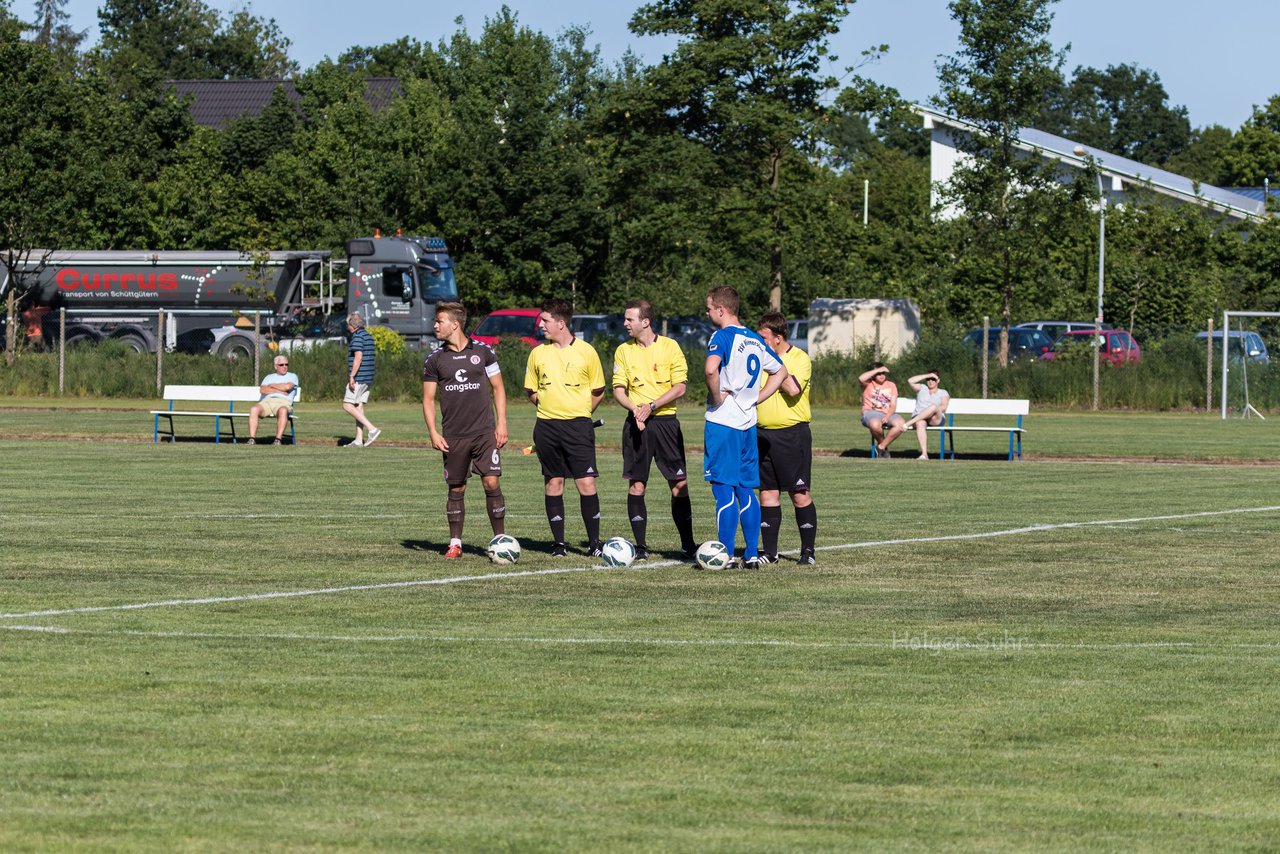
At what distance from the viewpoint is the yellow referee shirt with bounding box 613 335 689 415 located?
13812 mm

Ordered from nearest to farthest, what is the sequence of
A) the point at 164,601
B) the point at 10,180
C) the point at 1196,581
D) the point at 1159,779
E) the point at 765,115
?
1. the point at 1159,779
2. the point at 164,601
3. the point at 1196,581
4. the point at 765,115
5. the point at 10,180

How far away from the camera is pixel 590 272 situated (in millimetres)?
59781

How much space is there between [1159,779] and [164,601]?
6.41m

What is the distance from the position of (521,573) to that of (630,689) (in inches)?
186

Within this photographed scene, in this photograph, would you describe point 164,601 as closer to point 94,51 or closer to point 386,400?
point 386,400

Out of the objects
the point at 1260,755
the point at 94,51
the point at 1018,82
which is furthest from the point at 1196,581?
the point at 94,51

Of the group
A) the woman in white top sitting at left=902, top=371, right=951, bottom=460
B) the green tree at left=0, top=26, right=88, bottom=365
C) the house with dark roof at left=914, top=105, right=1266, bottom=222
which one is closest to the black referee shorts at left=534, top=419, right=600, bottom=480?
the woman in white top sitting at left=902, top=371, right=951, bottom=460

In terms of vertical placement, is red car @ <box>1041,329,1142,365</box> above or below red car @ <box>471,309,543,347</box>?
below

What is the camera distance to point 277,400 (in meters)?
28.9

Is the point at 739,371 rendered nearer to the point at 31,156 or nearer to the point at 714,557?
the point at 714,557

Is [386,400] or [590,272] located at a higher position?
[590,272]

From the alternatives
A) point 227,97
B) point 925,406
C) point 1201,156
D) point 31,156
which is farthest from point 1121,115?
point 925,406

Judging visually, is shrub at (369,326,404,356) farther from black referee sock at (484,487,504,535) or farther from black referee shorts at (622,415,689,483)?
black referee shorts at (622,415,689,483)

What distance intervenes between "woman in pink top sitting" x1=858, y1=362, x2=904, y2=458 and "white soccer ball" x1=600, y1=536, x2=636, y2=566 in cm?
1359
